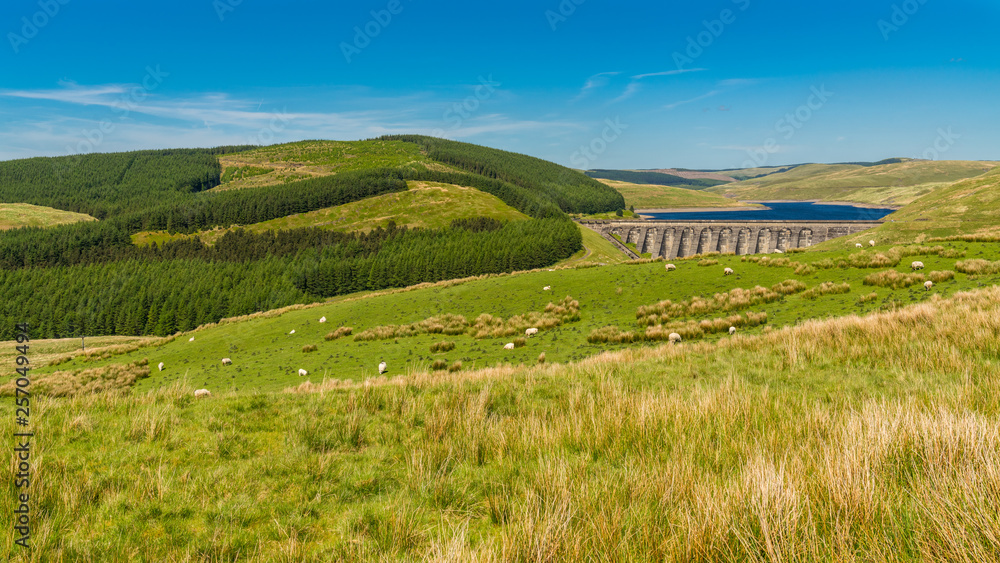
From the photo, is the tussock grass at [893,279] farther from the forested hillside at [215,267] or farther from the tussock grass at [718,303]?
the forested hillside at [215,267]

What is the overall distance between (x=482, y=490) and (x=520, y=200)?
609 feet

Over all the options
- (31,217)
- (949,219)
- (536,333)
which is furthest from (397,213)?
(31,217)

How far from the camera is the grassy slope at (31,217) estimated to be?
6919 inches

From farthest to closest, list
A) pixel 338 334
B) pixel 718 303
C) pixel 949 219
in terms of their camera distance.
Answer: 1. pixel 949 219
2. pixel 338 334
3. pixel 718 303

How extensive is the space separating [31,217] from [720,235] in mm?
276736

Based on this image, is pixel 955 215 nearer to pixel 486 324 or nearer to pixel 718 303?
pixel 718 303

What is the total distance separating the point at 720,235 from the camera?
12975 centimetres

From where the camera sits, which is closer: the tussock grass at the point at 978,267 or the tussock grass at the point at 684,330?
the tussock grass at the point at 684,330

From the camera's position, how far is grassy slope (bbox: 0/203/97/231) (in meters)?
176

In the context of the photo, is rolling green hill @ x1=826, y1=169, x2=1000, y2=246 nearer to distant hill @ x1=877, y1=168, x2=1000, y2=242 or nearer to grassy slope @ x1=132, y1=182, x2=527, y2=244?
distant hill @ x1=877, y1=168, x2=1000, y2=242

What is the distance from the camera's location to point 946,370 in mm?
7133

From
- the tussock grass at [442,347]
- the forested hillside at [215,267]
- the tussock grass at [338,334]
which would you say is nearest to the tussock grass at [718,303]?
the tussock grass at [442,347]

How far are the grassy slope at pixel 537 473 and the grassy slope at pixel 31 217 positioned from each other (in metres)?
240

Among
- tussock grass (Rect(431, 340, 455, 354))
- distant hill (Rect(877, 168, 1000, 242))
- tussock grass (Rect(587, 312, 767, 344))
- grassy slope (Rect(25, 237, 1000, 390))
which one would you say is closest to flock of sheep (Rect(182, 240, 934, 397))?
grassy slope (Rect(25, 237, 1000, 390))
